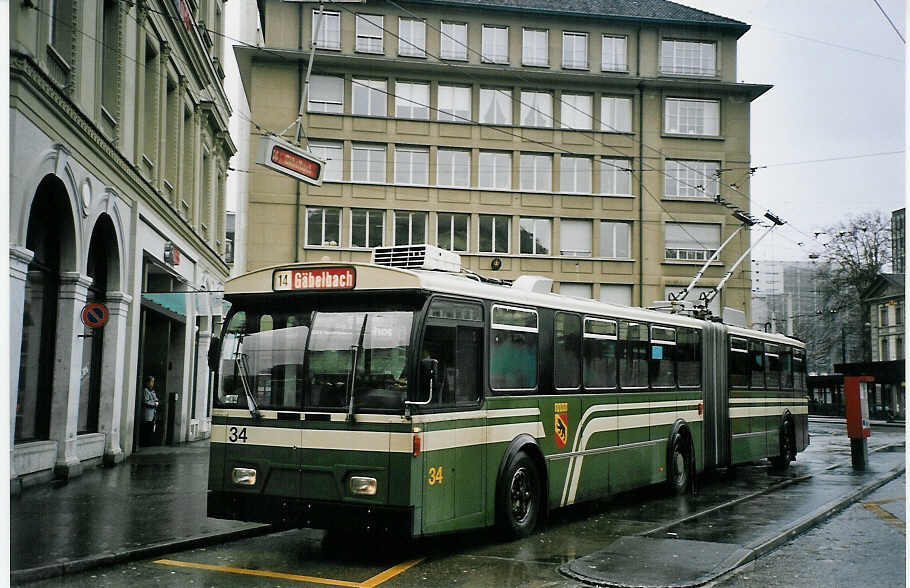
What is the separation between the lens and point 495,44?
20.4 m

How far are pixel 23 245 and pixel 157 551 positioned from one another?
511cm

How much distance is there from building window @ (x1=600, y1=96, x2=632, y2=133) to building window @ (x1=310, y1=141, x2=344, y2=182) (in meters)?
6.49

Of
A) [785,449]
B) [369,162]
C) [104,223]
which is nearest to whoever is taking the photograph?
[104,223]

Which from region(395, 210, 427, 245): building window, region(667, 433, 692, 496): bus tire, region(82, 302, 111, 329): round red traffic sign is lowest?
region(667, 433, 692, 496): bus tire

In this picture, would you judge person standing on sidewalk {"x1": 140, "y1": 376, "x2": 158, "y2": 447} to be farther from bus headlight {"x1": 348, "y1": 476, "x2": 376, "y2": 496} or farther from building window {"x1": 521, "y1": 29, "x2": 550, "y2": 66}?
bus headlight {"x1": 348, "y1": 476, "x2": 376, "y2": 496}

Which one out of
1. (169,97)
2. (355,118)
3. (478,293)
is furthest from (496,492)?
(169,97)

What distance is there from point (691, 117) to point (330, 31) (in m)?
8.73

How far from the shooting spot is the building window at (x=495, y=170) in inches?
981

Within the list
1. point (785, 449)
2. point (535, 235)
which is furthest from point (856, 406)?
point (535, 235)

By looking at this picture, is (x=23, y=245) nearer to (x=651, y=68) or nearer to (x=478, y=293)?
(x=478, y=293)

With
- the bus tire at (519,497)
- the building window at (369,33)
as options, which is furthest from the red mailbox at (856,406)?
the building window at (369,33)

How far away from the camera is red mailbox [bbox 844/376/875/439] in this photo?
19000 mm

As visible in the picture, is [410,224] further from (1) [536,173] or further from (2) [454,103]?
(2) [454,103]

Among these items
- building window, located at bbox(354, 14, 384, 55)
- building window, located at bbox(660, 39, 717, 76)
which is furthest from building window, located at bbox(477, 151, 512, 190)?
building window, located at bbox(660, 39, 717, 76)
